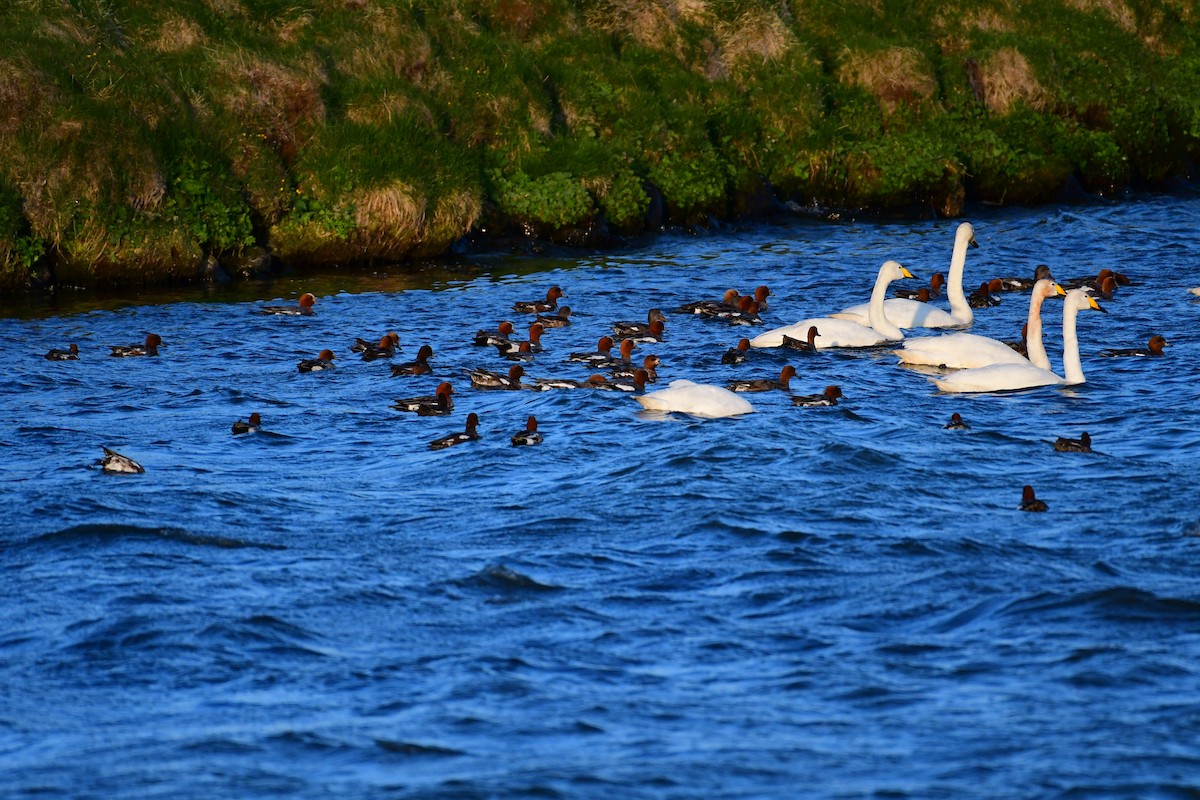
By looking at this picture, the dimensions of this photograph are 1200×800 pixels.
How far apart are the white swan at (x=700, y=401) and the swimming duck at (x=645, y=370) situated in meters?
1.38

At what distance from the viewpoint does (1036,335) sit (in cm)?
1717

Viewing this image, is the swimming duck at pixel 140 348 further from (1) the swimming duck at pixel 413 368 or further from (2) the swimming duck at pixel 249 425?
(2) the swimming duck at pixel 249 425

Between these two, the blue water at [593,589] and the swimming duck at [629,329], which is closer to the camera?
the blue water at [593,589]

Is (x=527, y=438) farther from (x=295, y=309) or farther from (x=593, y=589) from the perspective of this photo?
(x=295, y=309)

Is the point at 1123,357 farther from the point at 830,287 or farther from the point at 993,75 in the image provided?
the point at 993,75

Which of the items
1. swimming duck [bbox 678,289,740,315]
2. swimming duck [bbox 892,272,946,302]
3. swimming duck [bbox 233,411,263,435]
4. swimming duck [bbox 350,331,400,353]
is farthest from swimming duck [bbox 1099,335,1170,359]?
swimming duck [bbox 233,411,263,435]

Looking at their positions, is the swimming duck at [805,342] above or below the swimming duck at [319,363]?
above

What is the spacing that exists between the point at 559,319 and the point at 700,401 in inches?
226

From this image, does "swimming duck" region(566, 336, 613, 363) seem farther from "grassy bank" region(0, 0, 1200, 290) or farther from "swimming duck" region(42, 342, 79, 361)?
"grassy bank" region(0, 0, 1200, 290)

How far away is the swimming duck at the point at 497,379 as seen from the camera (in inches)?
668

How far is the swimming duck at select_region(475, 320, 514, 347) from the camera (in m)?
18.9

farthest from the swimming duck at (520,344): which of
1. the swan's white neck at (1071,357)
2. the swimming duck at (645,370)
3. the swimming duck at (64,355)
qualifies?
the swan's white neck at (1071,357)

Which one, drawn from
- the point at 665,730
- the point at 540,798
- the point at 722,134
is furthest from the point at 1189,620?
the point at 722,134

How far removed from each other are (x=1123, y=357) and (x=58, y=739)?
13180mm
